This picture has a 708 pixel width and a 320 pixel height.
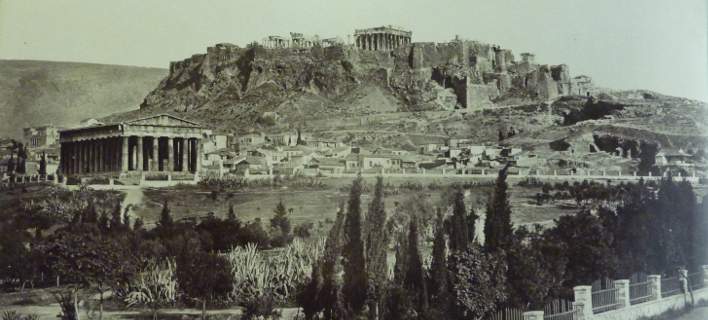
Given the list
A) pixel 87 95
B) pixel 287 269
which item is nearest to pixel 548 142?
pixel 287 269

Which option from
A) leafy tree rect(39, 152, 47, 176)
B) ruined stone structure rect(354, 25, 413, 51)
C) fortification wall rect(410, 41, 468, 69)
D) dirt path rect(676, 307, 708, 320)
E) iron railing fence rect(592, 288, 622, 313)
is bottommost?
dirt path rect(676, 307, 708, 320)

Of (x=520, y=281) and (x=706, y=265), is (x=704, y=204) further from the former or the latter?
(x=520, y=281)

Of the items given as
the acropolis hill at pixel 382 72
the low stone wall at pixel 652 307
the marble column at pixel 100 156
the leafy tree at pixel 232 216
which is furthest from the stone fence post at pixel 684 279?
the marble column at pixel 100 156

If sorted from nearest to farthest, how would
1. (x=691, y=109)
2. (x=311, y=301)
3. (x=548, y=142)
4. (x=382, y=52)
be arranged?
1. (x=311, y=301)
2. (x=691, y=109)
3. (x=548, y=142)
4. (x=382, y=52)

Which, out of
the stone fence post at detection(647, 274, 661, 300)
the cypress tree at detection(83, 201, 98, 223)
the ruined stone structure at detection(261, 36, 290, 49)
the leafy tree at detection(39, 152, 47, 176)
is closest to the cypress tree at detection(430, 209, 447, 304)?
the stone fence post at detection(647, 274, 661, 300)

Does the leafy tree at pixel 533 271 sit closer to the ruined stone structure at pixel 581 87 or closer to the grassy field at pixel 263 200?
the grassy field at pixel 263 200

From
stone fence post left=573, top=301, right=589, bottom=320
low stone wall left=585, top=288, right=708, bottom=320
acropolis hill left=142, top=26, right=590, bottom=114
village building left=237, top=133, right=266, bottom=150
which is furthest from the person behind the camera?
acropolis hill left=142, top=26, right=590, bottom=114

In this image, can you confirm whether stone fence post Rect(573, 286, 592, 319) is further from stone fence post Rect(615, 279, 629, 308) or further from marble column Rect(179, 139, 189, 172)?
marble column Rect(179, 139, 189, 172)
